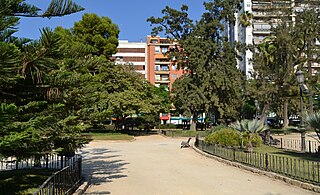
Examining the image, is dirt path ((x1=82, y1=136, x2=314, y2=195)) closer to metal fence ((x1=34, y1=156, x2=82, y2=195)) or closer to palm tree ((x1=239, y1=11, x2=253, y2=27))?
metal fence ((x1=34, y1=156, x2=82, y2=195))

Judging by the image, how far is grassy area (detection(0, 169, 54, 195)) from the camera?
725 centimetres

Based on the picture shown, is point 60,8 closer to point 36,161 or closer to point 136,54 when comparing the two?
point 36,161

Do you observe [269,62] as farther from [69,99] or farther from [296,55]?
[69,99]

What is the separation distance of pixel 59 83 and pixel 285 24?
3199 centimetres

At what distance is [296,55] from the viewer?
34.1 metres

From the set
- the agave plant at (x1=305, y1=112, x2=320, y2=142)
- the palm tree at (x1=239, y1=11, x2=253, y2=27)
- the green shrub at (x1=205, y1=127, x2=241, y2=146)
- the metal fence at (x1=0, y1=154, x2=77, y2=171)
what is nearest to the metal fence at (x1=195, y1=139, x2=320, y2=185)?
the green shrub at (x1=205, y1=127, x2=241, y2=146)

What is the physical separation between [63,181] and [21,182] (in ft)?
5.09

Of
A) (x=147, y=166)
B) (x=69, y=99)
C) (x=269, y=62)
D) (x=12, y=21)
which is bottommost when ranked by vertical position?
(x=147, y=166)

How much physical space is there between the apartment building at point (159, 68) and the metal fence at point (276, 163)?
2126 inches

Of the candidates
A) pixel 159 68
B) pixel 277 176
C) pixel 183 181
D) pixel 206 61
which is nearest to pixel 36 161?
pixel 183 181

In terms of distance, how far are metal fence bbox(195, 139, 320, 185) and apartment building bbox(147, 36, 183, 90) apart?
53988mm

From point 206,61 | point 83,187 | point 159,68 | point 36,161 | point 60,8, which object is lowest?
point 83,187

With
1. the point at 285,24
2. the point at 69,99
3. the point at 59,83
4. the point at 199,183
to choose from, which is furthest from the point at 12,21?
the point at 285,24

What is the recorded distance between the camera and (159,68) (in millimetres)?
74500
